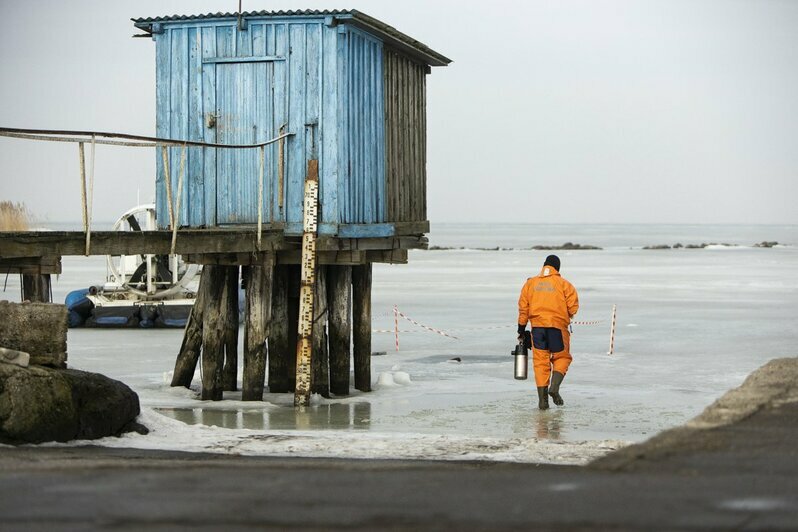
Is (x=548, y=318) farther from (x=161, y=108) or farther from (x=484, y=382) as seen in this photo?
(x=161, y=108)

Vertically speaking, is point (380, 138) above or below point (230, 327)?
above

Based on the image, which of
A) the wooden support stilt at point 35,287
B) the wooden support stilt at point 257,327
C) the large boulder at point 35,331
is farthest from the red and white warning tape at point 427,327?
the large boulder at point 35,331

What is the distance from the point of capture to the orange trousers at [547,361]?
48.2 ft

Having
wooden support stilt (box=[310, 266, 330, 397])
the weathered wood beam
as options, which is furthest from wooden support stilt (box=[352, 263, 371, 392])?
the weathered wood beam

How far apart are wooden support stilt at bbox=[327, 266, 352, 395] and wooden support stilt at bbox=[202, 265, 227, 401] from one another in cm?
143

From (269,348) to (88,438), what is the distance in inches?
256

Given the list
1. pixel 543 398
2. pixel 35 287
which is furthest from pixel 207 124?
pixel 543 398

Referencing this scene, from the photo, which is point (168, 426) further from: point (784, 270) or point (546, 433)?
point (784, 270)

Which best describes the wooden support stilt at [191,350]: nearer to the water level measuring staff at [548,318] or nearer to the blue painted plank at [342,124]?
the blue painted plank at [342,124]

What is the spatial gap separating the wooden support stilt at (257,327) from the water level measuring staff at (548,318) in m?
3.36

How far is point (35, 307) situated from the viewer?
10523 mm

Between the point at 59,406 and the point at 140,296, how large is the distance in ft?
67.4

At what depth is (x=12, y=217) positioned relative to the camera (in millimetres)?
15773

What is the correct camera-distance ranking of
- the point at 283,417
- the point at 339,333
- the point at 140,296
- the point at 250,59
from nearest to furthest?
the point at 283,417, the point at 250,59, the point at 339,333, the point at 140,296
